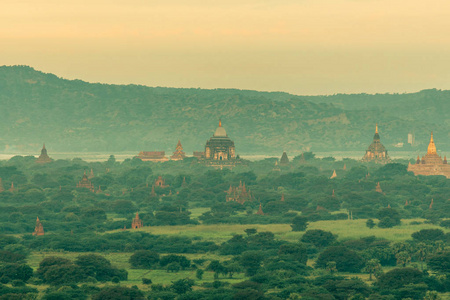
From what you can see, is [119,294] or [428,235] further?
[428,235]

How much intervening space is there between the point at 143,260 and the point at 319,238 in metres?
25.9

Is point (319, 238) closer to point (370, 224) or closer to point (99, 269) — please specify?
point (370, 224)

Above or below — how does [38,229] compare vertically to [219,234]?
above

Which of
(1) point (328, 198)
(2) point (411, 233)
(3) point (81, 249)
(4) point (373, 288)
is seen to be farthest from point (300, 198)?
(4) point (373, 288)

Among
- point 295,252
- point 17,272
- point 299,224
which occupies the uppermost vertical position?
point 299,224

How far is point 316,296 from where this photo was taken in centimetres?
10156

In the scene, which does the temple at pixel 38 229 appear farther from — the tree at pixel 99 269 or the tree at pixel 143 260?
the tree at pixel 99 269

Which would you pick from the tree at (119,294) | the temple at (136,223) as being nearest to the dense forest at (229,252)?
the tree at (119,294)

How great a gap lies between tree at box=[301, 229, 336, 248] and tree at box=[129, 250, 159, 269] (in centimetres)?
2309

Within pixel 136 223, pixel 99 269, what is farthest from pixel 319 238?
pixel 99 269

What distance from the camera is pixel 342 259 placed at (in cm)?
12350

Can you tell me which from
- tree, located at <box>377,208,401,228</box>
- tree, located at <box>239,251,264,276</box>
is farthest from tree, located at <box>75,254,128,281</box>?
tree, located at <box>377,208,401,228</box>

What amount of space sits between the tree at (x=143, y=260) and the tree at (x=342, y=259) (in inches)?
746

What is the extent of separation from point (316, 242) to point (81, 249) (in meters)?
29.9
